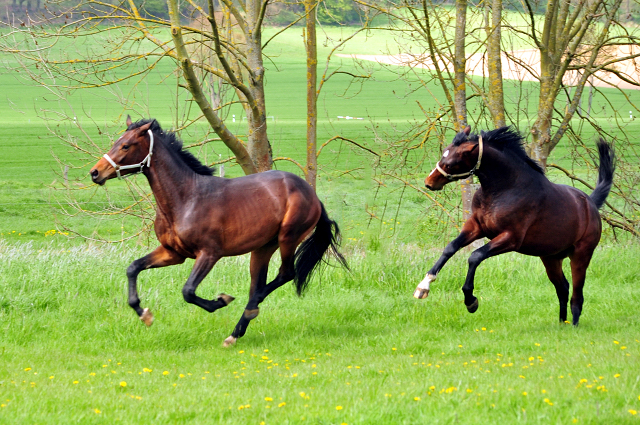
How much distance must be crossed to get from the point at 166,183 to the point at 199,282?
3.33 ft

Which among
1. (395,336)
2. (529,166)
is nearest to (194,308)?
(395,336)

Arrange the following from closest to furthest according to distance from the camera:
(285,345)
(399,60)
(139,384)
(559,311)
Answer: (139,384)
(285,345)
(559,311)
(399,60)

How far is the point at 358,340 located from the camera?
676cm

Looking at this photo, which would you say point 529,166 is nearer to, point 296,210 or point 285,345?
point 296,210

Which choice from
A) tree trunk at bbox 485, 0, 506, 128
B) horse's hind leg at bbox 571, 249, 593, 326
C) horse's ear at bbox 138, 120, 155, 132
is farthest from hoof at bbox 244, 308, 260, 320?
tree trunk at bbox 485, 0, 506, 128

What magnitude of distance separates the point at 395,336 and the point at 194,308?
2.46 meters

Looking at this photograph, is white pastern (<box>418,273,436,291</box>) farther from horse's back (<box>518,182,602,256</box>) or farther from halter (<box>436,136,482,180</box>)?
horse's back (<box>518,182,602,256</box>)

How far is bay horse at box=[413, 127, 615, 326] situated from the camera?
6145 mm

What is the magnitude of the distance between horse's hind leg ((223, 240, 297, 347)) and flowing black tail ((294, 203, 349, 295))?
215 millimetres

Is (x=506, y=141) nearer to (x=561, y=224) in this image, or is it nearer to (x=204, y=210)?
(x=561, y=224)

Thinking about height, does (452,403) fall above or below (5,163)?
above

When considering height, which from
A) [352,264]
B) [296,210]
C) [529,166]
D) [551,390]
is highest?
[529,166]

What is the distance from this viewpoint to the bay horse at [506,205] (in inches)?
242

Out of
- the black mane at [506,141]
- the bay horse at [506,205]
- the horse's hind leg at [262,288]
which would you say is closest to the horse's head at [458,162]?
the bay horse at [506,205]
